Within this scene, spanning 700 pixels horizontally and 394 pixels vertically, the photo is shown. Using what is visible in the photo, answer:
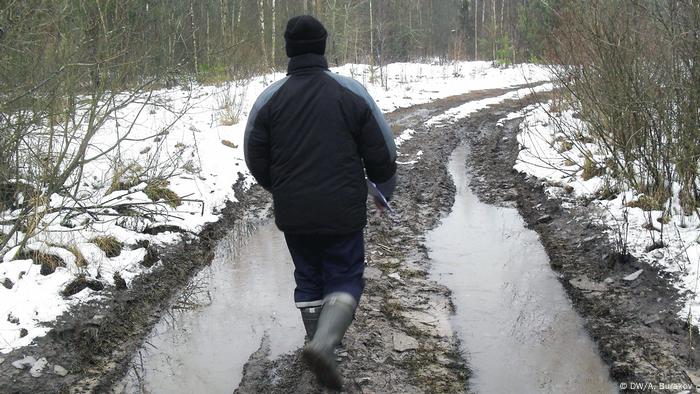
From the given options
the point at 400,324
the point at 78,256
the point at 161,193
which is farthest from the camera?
the point at 161,193

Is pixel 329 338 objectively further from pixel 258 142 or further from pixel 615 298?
pixel 615 298

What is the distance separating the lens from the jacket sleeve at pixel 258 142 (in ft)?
10.2

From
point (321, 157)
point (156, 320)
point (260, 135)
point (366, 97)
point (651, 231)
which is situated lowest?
point (156, 320)

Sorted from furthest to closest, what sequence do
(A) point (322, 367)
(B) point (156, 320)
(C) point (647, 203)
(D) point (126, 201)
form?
(D) point (126, 201) < (C) point (647, 203) < (B) point (156, 320) < (A) point (322, 367)

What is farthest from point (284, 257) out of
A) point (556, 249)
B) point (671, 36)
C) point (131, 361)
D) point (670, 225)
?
point (671, 36)

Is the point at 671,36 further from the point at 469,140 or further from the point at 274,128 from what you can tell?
the point at 469,140

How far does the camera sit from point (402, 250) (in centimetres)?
591

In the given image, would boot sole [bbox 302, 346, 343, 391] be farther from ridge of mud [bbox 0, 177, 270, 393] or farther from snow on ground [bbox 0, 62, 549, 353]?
snow on ground [bbox 0, 62, 549, 353]

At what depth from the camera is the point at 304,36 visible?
3.06 m

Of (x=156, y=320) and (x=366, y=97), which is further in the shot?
(x=156, y=320)

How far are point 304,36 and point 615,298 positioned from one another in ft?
10.2

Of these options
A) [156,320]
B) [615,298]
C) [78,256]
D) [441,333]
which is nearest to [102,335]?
[156,320]

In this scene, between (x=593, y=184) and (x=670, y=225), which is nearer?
(x=670, y=225)

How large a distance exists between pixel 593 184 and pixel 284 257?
385 centimetres
